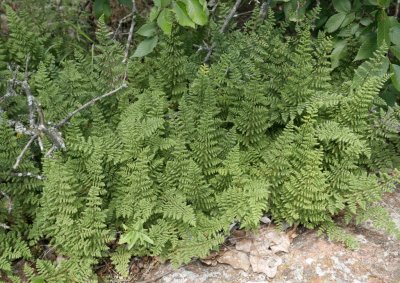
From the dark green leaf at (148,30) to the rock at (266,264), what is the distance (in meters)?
1.95

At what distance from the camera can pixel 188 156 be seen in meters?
3.73

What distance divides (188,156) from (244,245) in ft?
2.79

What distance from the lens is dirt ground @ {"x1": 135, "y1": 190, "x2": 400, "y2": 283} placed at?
10.8 feet

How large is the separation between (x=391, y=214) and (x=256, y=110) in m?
1.42

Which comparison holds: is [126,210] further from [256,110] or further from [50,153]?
[256,110]

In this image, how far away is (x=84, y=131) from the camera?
410cm

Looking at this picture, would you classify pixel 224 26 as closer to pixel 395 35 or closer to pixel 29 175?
pixel 395 35

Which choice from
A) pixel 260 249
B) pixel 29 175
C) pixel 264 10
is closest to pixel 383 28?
pixel 264 10

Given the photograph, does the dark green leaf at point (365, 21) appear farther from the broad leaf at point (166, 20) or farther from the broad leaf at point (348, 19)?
the broad leaf at point (166, 20)

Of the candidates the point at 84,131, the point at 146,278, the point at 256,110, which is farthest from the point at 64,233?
the point at 256,110

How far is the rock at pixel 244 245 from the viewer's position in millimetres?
3529

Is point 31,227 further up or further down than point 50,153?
further down

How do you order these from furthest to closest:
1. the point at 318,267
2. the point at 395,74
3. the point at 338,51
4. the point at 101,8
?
the point at 101,8
the point at 338,51
the point at 395,74
the point at 318,267

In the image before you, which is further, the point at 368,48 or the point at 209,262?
the point at 368,48
